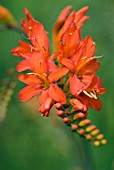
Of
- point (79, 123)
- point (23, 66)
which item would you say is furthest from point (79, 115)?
point (23, 66)

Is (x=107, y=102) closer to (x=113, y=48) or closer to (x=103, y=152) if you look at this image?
(x=103, y=152)

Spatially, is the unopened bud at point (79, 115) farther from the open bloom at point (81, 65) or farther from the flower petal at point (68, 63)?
the flower petal at point (68, 63)

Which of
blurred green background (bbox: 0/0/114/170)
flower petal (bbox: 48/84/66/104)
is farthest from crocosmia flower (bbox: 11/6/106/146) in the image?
blurred green background (bbox: 0/0/114/170)

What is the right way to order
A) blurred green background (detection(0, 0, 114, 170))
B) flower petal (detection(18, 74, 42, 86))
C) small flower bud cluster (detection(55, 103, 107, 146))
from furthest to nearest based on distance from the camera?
blurred green background (detection(0, 0, 114, 170))
flower petal (detection(18, 74, 42, 86))
small flower bud cluster (detection(55, 103, 107, 146))

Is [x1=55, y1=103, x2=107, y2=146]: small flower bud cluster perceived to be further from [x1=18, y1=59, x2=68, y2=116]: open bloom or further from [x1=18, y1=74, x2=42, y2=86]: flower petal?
[x1=18, y1=74, x2=42, y2=86]: flower petal

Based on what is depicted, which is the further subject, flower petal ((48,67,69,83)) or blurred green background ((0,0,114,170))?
blurred green background ((0,0,114,170))

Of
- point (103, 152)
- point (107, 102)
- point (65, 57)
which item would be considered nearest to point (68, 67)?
point (65, 57)

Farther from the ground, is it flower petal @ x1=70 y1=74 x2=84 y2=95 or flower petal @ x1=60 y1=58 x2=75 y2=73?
flower petal @ x1=60 y1=58 x2=75 y2=73

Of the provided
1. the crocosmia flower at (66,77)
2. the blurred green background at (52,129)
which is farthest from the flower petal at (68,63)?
the blurred green background at (52,129)

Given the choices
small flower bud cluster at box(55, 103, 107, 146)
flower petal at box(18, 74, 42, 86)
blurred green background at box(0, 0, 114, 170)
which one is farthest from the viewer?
blurred green background at box(0, 0, 114, 170)
